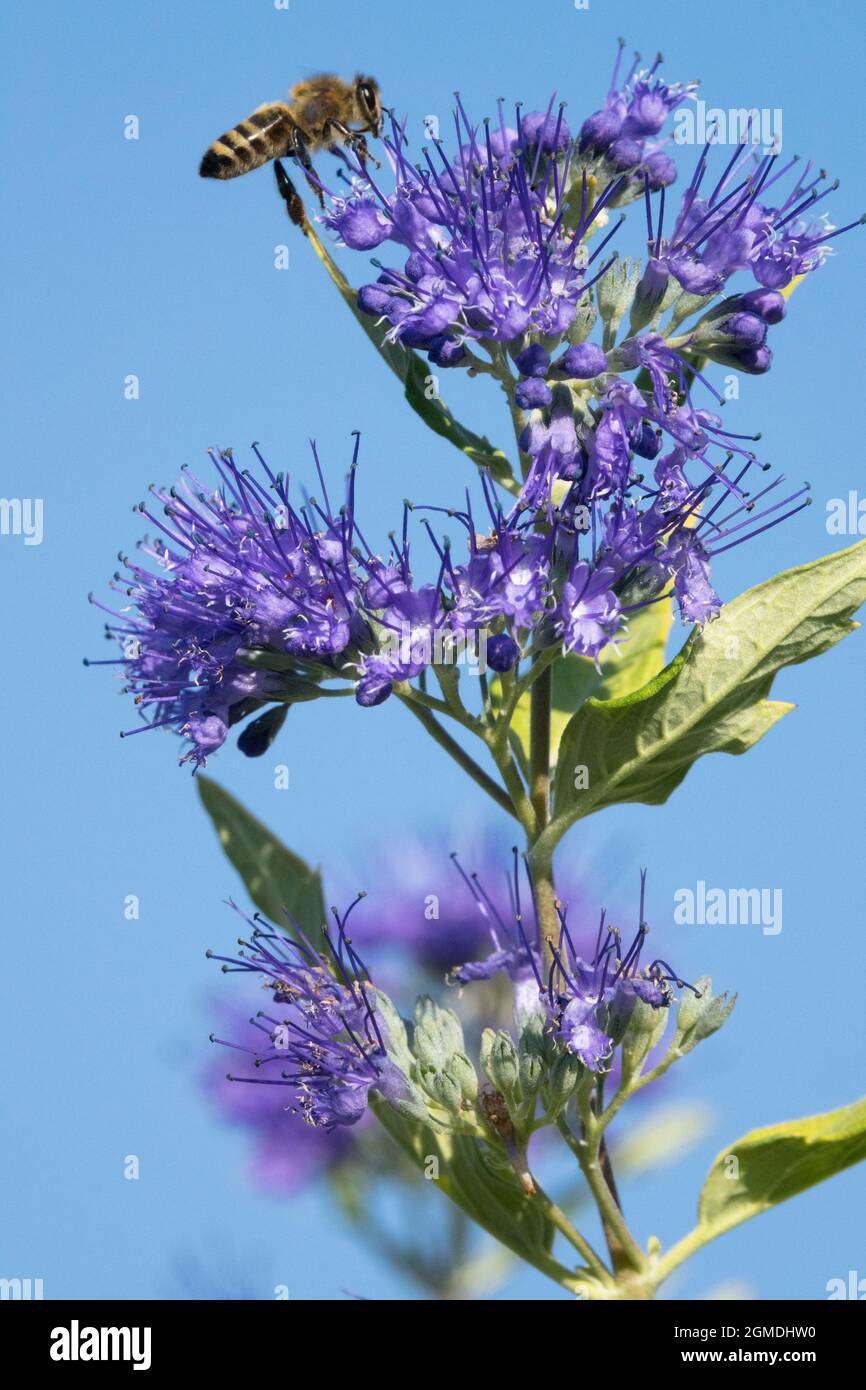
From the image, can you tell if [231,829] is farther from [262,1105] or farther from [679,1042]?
[262,1105]

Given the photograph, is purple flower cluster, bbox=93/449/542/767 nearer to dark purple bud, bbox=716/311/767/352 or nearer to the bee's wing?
dark purple bud, bbox=716/311/767/352

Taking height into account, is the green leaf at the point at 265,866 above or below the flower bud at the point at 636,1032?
above

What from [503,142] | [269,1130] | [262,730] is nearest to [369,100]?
[503,142]

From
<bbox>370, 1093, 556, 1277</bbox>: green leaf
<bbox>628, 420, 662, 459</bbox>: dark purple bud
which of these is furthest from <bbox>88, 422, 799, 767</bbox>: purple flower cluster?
<bbox>370, 1093, 556, 1277</bbox>: green leaf

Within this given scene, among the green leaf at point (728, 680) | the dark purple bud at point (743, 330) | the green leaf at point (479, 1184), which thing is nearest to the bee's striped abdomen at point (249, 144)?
the dark purple bud at point (743, 330)

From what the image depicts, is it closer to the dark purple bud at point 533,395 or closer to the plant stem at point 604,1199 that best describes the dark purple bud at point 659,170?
the dark purple bud at point 533,395

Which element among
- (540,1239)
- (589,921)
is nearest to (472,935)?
(589,921)
